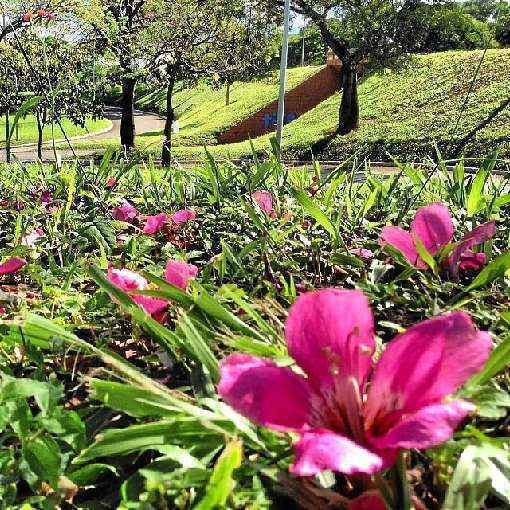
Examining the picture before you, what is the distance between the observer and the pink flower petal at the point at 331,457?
0.36 metres

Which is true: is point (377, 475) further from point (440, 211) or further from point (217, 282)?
point (217, 282)

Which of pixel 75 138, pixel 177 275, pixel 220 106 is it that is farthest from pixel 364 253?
pixel 75 138

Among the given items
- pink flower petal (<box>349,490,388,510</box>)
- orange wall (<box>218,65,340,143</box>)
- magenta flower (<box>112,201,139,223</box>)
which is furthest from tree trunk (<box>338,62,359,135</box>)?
pink flower petal (<box>349,490,388,510</box>)

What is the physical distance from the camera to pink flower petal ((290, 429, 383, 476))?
361mm

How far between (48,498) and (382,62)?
69.6 feet

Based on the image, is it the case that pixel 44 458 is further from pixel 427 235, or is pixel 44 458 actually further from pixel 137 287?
pixel 427 235

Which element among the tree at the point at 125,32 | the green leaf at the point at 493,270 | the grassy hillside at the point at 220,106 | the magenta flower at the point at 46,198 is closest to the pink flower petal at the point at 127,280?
the green leaf at the point at 493,270

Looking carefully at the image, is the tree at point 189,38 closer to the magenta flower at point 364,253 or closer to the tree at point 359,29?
the tree at point 359,29

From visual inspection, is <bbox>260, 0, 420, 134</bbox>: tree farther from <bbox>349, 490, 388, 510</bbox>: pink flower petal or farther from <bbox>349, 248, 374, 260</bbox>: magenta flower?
<bbox>349, 490, 388, 510</bbox>: pink flower petal

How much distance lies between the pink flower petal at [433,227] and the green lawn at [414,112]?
15.2 m

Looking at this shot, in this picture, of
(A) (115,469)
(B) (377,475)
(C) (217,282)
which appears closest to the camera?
(B) (377,475)

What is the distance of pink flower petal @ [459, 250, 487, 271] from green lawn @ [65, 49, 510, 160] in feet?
49.7

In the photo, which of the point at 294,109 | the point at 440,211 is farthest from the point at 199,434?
the point at 294,109

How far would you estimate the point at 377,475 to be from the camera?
41 cm
